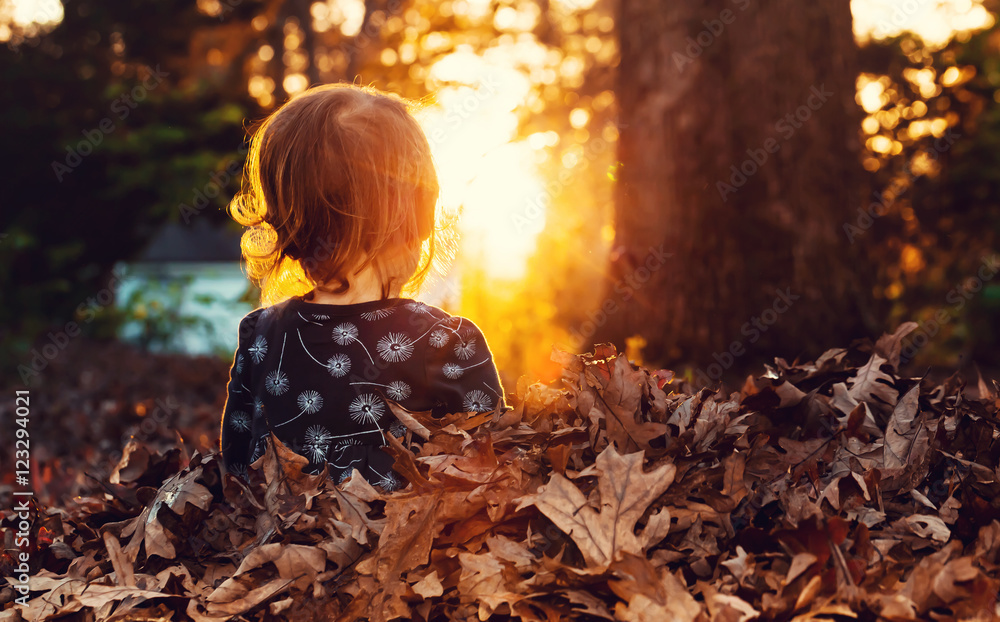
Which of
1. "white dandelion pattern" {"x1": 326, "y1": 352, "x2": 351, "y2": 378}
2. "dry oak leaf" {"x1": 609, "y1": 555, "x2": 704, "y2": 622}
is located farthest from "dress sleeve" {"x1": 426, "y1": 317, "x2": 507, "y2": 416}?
"dry oak leaf" {"x1": 609, "y1": 555, "x2": 704, "y2": 622}

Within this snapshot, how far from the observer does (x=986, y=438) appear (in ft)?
5.61

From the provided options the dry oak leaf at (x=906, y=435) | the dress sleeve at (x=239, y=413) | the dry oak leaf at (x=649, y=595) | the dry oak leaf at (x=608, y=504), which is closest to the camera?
the dry oak leaf at (x=649, y=595)

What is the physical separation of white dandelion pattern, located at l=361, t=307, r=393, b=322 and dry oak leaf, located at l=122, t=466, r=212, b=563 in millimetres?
611

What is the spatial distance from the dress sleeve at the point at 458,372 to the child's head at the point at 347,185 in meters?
0.26

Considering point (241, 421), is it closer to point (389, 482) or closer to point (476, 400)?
point (389, 482)

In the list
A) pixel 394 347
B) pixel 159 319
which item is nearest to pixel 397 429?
pixel 394 347

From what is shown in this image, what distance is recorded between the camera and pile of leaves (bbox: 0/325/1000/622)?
4.35 ft

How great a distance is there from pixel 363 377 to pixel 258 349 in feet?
1.25

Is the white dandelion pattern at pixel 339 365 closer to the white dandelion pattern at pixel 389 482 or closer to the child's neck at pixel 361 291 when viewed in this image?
the child's neck at pixel 361 291

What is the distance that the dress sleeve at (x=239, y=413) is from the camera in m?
2.35

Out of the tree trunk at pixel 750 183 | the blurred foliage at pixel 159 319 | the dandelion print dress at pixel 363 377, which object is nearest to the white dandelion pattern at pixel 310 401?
the dandelion print dress at pixel 363 377

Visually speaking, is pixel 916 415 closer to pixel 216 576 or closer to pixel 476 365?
pixel 476 365

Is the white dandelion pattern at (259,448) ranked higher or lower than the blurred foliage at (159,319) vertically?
higher

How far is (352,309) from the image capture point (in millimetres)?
2205
